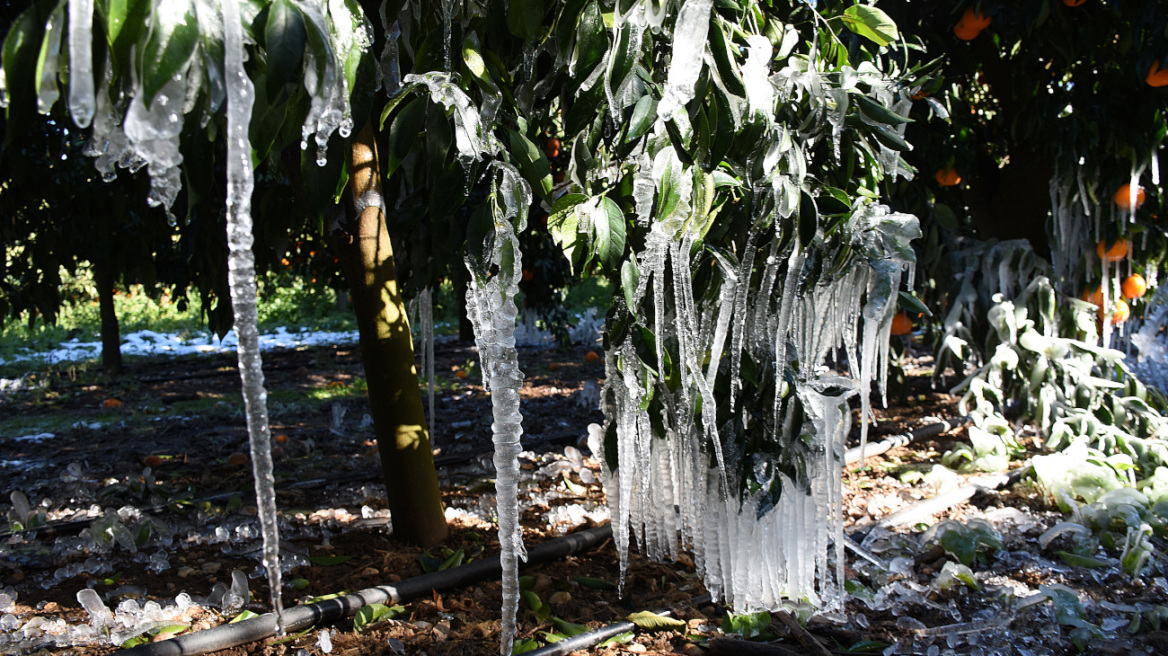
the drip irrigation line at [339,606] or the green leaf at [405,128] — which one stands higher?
the green leaf at [405,128]

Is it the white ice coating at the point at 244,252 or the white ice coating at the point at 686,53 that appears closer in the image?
the white ice coating at the point at 244,252

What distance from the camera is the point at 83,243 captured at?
4328mm

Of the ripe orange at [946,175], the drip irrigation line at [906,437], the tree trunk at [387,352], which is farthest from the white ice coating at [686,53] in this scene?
the ripe orange at [946,175]

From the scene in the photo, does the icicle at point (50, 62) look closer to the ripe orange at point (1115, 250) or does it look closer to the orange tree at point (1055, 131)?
the orange tree at point (1055, 131)

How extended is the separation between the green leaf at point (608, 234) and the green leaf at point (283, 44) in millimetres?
551

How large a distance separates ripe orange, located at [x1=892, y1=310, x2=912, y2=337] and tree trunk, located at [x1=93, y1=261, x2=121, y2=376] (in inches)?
204

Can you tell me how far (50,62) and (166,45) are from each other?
0.10 meters

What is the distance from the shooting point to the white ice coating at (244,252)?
2.37ft

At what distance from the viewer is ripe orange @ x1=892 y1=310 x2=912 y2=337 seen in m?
3.36

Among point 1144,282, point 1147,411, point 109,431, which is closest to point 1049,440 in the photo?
point 1147,411

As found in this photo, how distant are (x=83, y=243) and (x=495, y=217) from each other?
13.5 ft

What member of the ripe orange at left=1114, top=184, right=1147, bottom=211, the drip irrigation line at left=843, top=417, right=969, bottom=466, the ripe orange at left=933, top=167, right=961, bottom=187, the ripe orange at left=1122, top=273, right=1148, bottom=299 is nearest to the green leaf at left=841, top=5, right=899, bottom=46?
the drip irrigation line at left=843, top=417, right=969, bottom=466

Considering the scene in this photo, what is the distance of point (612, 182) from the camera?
55.6 inches

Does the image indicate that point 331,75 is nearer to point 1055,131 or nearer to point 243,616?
point 243,616
